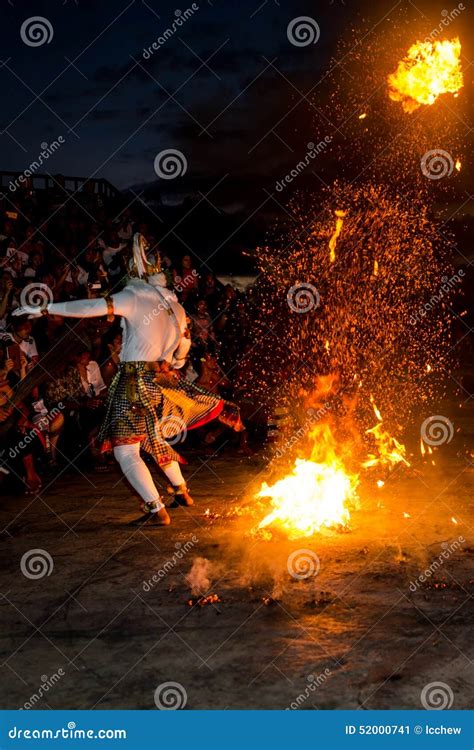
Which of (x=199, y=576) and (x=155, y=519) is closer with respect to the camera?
(x=199, y=576)

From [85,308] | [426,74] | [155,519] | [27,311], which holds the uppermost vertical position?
[426,74]

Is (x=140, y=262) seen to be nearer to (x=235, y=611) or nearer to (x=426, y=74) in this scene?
(x=235, y=611)

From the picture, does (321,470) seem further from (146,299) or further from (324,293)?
(324,293)

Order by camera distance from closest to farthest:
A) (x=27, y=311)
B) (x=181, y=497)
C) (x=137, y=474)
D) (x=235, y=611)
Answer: (x=235, y=611) < (x=27, y=311) < (x=137, y=474) < (x=181, y=497)

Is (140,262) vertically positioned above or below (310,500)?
above

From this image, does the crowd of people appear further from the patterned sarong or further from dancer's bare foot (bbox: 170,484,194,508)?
dancer's bare foot (bbox: 170,484,194,508)

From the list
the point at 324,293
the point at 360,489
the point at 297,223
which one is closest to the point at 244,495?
the point at 360,489

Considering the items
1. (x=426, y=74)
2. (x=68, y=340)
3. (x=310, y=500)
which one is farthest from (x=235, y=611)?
(x=426, y=74)

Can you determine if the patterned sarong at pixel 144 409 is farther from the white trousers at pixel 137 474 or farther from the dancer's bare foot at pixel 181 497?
the dancer's bare foot at pixel 181 497

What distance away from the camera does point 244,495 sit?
7707 mm

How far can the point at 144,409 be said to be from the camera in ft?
22.4

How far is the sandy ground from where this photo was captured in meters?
3.83

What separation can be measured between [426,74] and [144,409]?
567 cm

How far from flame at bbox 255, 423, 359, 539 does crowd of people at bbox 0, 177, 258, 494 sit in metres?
1.78
